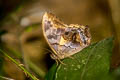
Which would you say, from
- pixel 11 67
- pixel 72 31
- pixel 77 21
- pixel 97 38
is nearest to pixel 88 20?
pixel 77 21

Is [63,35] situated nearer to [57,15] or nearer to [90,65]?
[90,65]

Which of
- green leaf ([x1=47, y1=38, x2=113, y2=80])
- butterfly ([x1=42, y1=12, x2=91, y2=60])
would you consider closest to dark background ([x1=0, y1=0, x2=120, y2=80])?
butterfly ([x1=42, y1=12, x2=91, y2=60])

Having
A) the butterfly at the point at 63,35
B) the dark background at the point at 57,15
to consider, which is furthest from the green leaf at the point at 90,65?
the dark background at the point at 57,15

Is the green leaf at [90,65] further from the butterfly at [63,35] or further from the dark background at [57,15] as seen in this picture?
the dark background at [57,15]

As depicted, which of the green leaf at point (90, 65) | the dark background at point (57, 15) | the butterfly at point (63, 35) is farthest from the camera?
the dark background at point (57, 15)

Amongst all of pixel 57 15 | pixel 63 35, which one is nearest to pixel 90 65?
pixel 63 35

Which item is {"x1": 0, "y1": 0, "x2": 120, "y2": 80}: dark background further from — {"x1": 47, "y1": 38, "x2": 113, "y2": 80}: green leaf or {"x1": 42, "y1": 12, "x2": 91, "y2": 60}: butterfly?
{"x1": 47, "y1": 38, "x2": 113, "y2": 80}: green leaf
